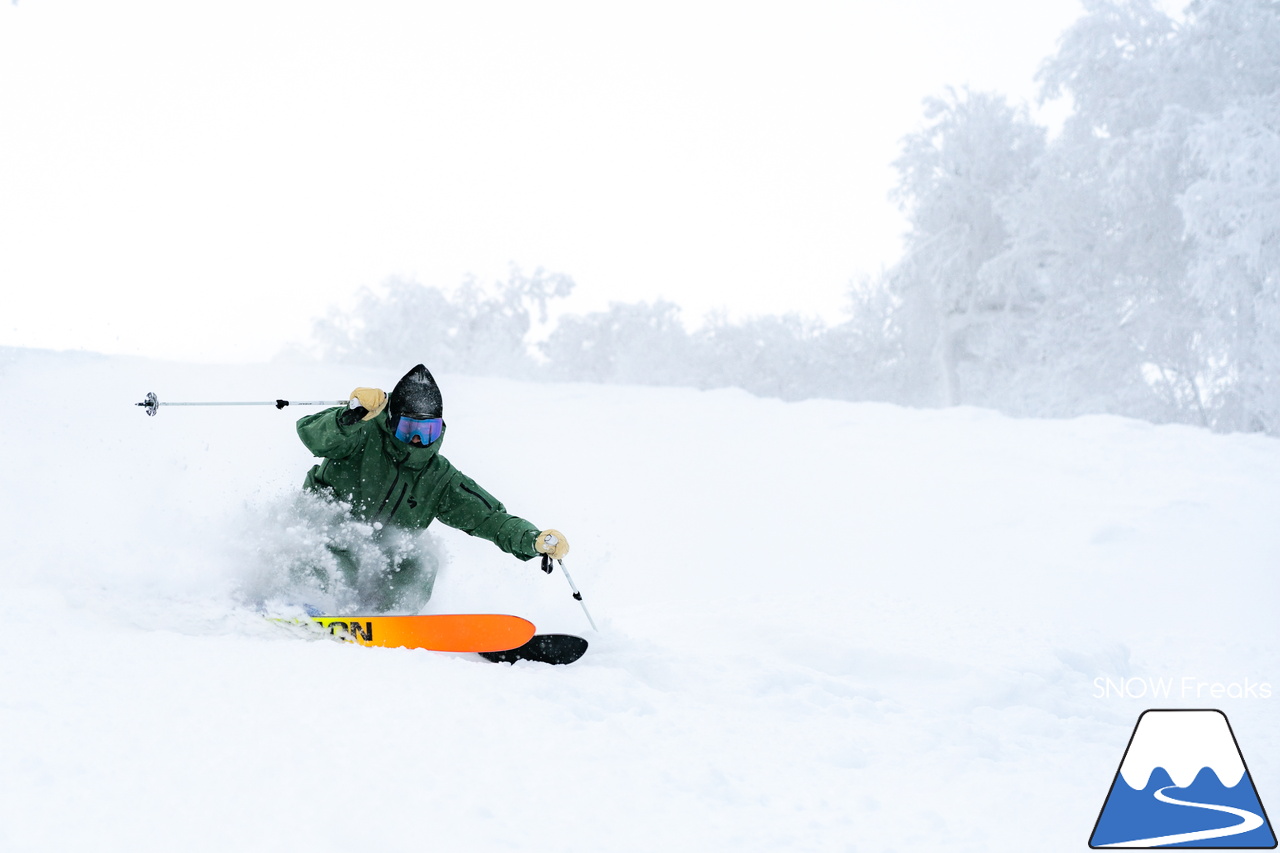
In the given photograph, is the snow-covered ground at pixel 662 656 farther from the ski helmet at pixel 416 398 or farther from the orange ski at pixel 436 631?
the ski helmet at pixel 416 398

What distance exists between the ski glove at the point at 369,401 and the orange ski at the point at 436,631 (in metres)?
0.92

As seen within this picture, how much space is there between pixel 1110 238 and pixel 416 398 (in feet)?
80.5

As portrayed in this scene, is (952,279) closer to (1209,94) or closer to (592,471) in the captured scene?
(1209,94)

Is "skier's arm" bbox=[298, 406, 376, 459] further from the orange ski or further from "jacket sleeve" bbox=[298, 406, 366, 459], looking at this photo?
the orange ski

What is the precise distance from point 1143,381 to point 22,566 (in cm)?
2447

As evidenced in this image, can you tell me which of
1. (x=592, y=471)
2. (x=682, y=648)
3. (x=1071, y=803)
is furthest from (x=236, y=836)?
(x=592, y=471)

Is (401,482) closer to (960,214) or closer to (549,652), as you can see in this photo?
(549,652)

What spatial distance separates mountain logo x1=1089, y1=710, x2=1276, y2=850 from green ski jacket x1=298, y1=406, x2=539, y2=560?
270 centimetres

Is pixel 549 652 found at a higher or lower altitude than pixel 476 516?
lower

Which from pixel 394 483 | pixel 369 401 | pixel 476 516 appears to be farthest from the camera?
pixel 476 516

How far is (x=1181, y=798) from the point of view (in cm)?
295

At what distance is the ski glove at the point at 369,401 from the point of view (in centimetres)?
418

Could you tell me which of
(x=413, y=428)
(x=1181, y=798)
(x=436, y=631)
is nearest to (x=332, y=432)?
(x=413, y=428)

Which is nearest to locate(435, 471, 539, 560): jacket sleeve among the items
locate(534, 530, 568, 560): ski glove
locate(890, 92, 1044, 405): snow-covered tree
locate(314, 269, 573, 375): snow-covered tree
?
locate(534, 530, 568, 560): ski glove
